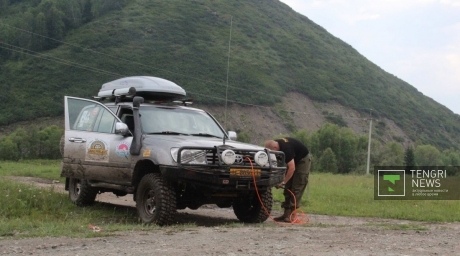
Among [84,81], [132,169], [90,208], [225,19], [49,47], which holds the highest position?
[225,19]

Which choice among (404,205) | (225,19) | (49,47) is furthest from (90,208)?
(225,19)

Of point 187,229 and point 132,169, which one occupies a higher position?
point 132,169

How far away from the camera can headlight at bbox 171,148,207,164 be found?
8.80 meters

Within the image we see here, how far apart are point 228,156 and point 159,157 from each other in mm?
1015

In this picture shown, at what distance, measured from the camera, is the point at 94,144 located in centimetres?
1063

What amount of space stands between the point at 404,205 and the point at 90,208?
294 inches

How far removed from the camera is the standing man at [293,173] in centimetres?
1042

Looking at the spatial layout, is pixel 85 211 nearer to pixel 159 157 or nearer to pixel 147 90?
pixel 147 90

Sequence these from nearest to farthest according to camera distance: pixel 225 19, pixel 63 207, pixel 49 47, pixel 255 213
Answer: pixel 255 213 → pixel 63 207 → pixel 49 47 → pixel 225 19

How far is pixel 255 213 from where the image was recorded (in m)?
10.1

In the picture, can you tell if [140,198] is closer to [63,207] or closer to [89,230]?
[89,230]

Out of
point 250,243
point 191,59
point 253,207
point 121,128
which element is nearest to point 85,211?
point 121,128

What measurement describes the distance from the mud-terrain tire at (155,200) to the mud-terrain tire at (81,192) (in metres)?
2.09

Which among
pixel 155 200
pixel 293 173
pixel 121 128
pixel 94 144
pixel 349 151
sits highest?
pixel 349 151
